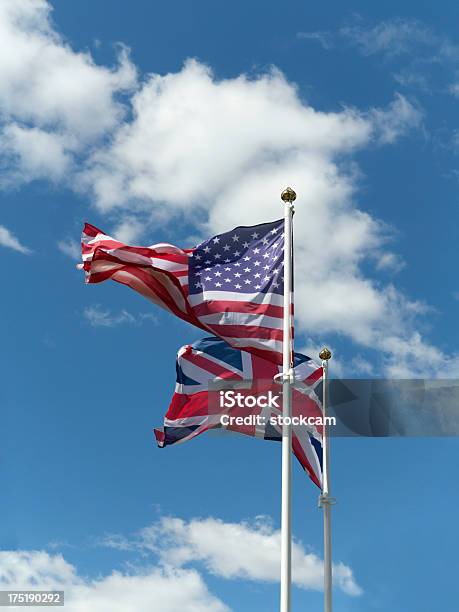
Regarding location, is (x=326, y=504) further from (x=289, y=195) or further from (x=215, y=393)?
(x=289, y=195)

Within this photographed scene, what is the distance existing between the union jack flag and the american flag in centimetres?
385

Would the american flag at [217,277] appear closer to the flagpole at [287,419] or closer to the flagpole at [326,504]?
the flagpole at [287,419]

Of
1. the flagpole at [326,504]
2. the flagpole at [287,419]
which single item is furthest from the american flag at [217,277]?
the flagpole at [326,504]

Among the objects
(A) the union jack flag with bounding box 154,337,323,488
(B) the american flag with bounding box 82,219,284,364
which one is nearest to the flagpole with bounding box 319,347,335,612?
(A) the union jack flag with bounding box 154,337,323,488

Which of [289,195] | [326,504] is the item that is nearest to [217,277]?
[289,195]

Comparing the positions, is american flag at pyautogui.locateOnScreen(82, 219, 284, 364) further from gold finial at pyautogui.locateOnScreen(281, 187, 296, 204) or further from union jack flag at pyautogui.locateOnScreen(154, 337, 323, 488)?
union jack flag at pyautogui.locateOnScreen(154, 337, 323, 488)

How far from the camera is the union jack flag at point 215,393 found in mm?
22859

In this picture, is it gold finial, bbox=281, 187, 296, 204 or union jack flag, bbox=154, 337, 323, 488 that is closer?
gold finial, bbox=281, 187, 296, 204

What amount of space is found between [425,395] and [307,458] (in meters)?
4.07

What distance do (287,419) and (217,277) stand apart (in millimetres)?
4106

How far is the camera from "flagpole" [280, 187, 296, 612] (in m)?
16.4

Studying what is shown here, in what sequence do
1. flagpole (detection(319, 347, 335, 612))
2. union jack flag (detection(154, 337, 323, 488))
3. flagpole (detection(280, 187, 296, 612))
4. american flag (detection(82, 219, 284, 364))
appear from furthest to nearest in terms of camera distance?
flagpole (detection(319, 347, 335, 612)), union jack flag (detection(154, 337, 323, 488)), american flag (detection(82, 219, 284, 364)), flagpole (detection(280, 187, 296, 612))

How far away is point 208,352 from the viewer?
23469 mm

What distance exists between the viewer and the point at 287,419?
17.3 meters
